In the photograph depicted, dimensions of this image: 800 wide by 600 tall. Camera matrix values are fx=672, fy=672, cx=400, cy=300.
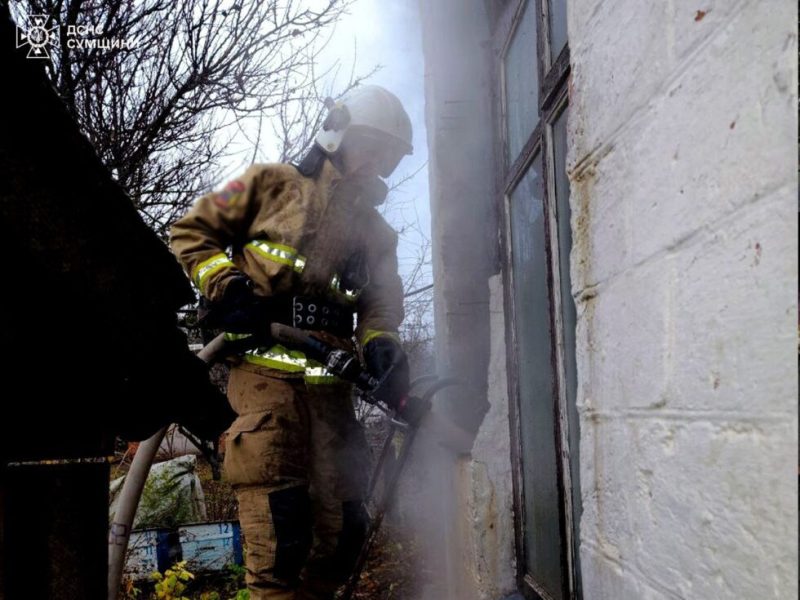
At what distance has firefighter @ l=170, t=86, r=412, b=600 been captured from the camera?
2689mm

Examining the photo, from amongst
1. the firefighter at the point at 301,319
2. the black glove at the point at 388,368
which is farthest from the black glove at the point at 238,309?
the black glove at the point at 388,368

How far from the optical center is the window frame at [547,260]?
207 cm

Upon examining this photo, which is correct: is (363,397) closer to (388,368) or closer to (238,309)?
(388,368)

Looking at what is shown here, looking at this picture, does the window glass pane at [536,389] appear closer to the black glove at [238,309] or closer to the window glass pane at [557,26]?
the window glass pane at [557,26]

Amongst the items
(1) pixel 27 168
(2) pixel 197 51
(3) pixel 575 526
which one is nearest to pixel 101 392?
(1) pixel 27 168

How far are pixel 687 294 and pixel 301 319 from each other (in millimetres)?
2021

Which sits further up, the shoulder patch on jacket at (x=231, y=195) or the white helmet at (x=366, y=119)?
the white helmet at (x=366, y=119)

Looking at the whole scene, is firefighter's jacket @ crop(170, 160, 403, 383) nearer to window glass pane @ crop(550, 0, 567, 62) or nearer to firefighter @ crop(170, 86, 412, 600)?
firefighter @ crop(170, 86, 412, 600)

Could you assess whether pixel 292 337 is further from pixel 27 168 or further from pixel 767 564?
pixel 767 564

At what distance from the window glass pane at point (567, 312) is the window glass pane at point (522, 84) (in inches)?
18.0

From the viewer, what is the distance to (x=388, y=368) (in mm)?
3023

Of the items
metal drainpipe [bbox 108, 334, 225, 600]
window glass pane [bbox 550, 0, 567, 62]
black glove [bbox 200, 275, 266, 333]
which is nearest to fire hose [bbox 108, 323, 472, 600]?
metal drainpipe [bbox 108, 334, 225, 600]

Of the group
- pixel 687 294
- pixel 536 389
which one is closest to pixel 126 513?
pixel 536 389

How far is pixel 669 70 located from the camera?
1089 mm
